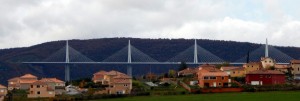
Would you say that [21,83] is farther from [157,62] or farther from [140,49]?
[140,49]

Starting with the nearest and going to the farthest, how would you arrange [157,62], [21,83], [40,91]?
[40,91] < [21,83] < [157,62]

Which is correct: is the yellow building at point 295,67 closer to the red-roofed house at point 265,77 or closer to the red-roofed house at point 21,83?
the red-roofed house at point 265,77

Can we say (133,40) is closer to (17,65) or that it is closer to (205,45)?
(205,45)

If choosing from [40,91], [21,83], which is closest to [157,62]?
[21,83]

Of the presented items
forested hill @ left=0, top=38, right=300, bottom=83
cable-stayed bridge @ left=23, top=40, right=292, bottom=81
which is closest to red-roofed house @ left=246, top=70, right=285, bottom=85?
cable-stayed bridge @ left=23, top=40, right=292, bottom=81

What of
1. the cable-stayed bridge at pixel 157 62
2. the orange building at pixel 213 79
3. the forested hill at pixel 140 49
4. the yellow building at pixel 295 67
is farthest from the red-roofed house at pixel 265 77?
the forested hill at pixel 140 49

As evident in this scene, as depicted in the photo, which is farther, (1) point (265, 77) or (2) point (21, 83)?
(2) point (21, 83)

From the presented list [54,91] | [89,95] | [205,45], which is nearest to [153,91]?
[89,95]

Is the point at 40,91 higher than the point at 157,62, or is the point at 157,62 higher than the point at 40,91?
the point at 157,62
